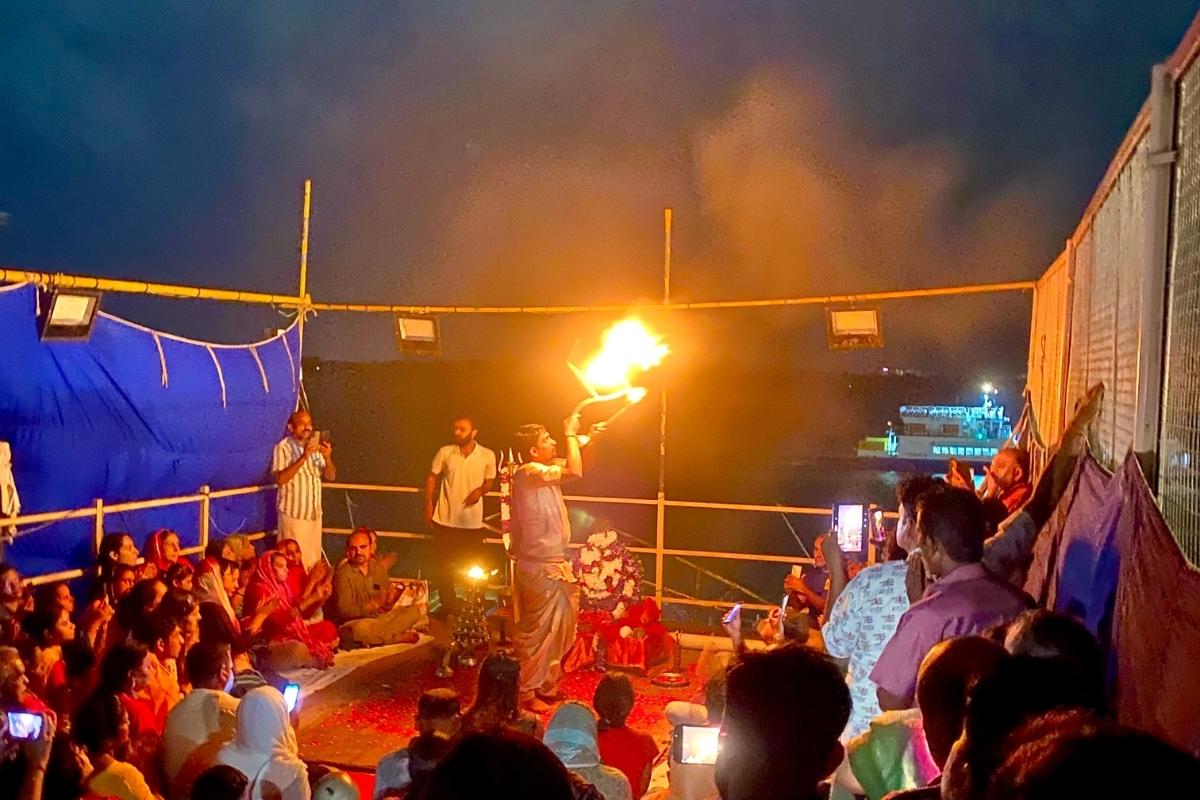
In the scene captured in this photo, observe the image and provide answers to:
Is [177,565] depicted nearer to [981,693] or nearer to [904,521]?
[904,521]

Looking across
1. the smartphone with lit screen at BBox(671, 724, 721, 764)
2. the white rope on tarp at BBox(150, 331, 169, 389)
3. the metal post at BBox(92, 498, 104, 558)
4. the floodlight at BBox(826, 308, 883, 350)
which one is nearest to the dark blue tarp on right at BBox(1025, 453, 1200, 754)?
the smartphone with lit screen at BBox(671, 724, 721, 764)

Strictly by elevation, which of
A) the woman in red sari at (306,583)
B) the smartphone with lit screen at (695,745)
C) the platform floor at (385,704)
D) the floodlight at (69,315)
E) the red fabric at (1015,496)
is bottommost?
the platform floor at (385,704)

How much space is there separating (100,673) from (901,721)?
12.1 ft

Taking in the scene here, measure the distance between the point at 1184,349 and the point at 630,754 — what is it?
271 cm

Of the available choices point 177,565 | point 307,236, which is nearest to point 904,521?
point 177,565

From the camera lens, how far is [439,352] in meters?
10.3

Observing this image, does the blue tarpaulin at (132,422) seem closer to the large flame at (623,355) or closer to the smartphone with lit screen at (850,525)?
the large flame at (623,355)

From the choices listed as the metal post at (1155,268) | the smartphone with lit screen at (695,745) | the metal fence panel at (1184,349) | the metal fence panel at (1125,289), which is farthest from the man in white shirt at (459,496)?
the metal fence panel at (1184,349)

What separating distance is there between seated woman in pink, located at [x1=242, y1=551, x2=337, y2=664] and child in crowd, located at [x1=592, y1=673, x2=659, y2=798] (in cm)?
411

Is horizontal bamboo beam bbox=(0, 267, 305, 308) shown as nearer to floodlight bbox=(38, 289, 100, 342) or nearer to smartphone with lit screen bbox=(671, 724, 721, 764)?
floodlight bbox=(38, 289, 100, 342)

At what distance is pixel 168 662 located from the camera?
17.3 ft

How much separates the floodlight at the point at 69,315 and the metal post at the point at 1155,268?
20.5 feet

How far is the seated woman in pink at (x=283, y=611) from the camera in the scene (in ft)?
25.6

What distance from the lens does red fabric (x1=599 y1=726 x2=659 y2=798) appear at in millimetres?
4277
